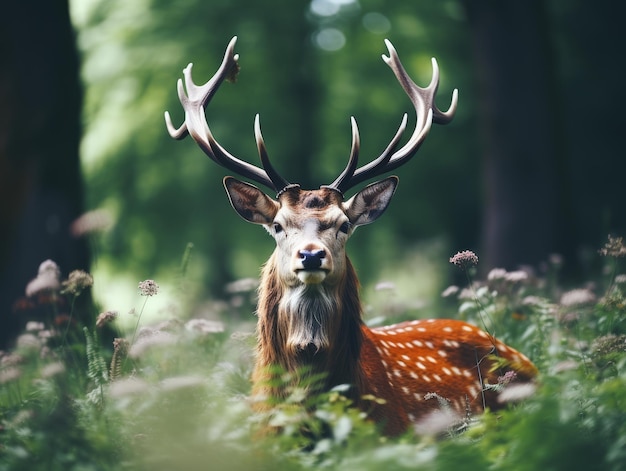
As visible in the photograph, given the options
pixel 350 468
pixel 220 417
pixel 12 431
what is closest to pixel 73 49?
pixel 12 431

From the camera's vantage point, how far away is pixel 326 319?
4523 millimetres

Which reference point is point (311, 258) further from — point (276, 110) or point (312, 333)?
point (276, 110)

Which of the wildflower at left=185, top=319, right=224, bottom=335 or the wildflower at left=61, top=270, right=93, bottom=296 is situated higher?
the wildflower at left=61, top=270, right=93, bottom=296

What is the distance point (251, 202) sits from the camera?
4.97 meters

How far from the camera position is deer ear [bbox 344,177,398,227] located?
4998 mm

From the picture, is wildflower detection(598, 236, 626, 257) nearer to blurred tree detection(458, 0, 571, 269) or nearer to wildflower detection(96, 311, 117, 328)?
wildflower detection(96, 311, 117, 328)

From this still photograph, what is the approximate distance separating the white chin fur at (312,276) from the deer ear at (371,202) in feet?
2.32

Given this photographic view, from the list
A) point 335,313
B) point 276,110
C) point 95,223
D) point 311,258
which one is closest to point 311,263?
point 311,258

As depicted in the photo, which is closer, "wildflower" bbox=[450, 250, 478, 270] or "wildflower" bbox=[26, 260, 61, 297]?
"wildflower" bbox=[450, 250, 478, 270]

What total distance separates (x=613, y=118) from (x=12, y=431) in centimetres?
1343

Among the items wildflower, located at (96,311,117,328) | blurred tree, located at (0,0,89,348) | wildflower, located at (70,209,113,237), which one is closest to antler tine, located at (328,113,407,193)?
wildflower, located at (70,209,113,237)

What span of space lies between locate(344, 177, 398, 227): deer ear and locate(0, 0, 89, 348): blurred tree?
334 centimetres

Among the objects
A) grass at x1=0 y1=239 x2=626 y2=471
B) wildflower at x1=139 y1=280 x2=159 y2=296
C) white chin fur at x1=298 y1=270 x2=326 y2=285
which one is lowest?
grass at x1=0 y1=239 x2=626 y2=471

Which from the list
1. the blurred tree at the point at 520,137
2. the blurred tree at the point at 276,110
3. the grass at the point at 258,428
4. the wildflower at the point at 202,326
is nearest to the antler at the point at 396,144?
the wildflower at the point at 202,326
